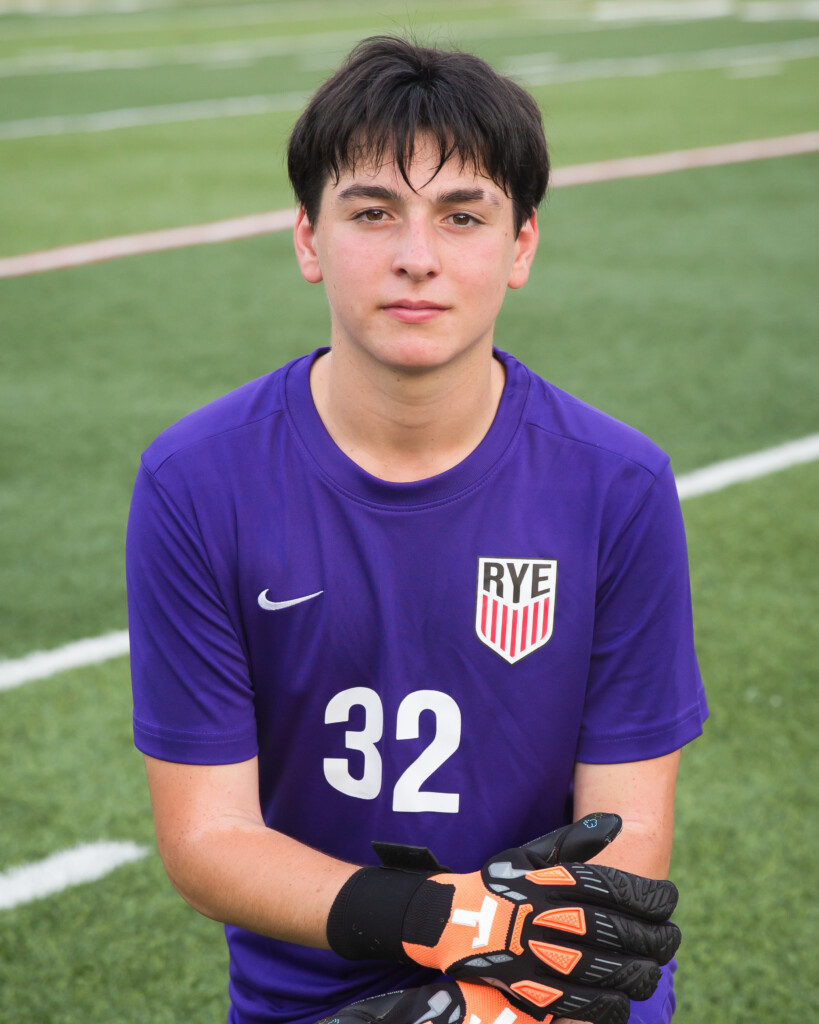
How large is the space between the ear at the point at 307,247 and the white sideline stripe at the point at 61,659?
8.31 feet

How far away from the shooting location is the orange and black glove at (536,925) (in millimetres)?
2074

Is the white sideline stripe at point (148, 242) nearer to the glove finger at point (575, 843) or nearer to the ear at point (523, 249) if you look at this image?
the ear at point (523, 249)

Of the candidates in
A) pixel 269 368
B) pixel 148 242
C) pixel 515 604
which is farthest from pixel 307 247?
pixel 148 242

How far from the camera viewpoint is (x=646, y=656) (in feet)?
8.20

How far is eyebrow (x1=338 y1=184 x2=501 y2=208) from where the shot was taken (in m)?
2.37

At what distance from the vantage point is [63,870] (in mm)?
3713

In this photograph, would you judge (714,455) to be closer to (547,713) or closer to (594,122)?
(547,713)

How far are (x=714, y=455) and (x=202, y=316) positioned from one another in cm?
393

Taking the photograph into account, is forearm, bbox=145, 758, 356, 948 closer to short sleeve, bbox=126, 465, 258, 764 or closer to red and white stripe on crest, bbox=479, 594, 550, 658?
short sleeve, bbox=126, 465, 258, 764

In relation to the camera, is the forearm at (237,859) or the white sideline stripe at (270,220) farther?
the white sideline stripe at (270,220)

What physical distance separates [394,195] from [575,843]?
3.95ft

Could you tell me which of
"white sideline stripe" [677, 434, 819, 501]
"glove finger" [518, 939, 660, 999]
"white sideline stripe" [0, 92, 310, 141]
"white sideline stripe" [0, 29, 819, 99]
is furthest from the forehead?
"white sideline stripe" [0, 29, 819, 99]

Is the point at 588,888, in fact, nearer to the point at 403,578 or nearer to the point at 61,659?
the point at 403,578

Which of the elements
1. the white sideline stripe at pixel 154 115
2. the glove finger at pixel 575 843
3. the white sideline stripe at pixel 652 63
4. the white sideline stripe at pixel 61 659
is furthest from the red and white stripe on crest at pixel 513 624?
the white sideline stripe at pixel 652 63
